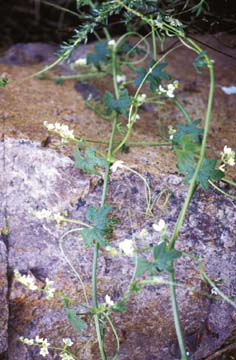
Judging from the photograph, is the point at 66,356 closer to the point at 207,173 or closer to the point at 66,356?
the point at 66,356

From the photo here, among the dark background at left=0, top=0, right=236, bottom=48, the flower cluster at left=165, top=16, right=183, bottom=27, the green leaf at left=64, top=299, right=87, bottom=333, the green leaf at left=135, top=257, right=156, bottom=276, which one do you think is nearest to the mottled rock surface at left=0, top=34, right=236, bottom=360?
the green leaf at left=64, top=299, right=87, bottom=333

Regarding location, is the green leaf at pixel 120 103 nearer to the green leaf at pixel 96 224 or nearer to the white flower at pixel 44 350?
the green leaf at pixel 96 224

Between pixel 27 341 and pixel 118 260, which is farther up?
pixel 118 260

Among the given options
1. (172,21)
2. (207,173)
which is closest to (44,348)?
(207,173)

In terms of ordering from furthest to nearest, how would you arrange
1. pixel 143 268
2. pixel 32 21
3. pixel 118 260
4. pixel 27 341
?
pixel 32 21, pixel 118 260, pixel 27 341, pixel 143 268

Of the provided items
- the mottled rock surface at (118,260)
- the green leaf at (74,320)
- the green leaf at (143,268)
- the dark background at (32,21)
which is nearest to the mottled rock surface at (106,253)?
the mottled rock surface at (118,260)

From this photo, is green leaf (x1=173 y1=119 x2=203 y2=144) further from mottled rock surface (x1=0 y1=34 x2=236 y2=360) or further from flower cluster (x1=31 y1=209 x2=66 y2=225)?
flower cluster (x1=31 y1=209 x2=66 y2=225)
